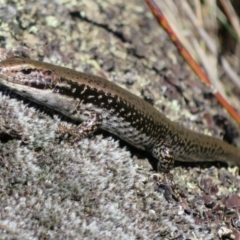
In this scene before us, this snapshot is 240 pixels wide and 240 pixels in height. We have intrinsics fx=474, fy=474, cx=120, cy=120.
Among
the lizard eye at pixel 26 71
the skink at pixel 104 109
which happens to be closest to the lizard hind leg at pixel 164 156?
the skink at pixel 104 109

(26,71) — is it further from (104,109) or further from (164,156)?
(164,156)

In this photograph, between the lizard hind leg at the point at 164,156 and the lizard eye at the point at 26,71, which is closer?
the lizard eye at the point at 26,71

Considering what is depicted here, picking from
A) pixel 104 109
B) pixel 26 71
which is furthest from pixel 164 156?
pixel 26 71

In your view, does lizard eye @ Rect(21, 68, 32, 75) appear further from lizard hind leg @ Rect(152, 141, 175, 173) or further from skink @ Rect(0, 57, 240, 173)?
lizard hind leg @ Rect(152, 141, 175, 173)

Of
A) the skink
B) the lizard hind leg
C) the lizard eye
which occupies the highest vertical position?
the lizard eye

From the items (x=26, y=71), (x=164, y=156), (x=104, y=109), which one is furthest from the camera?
(x=164, y=156)

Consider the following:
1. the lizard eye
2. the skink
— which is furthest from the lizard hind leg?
the lizard eye

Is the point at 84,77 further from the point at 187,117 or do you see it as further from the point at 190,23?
the point at 190,23

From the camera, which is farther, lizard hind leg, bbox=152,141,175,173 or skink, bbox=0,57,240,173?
lizard hind leg, bbox=152,141,175,173

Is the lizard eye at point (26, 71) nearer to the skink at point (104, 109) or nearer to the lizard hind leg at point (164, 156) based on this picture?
the skink at point (104, 109)
